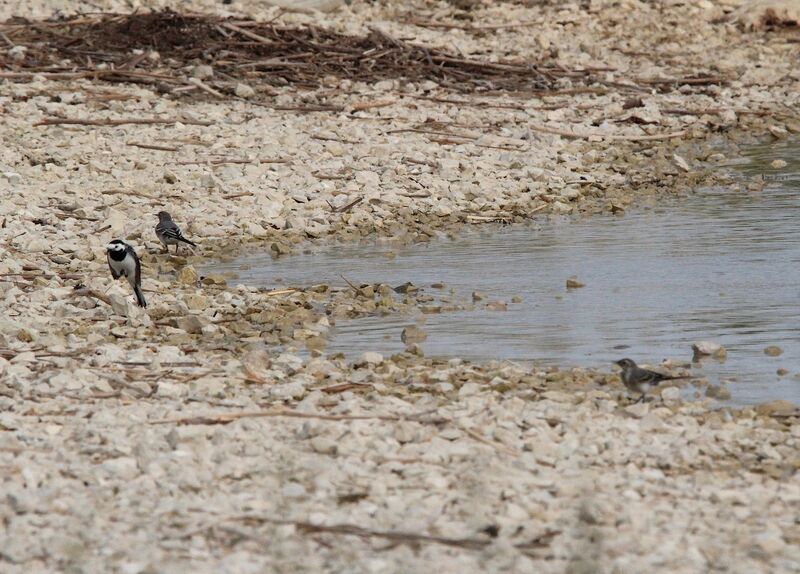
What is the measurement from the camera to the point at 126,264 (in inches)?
410

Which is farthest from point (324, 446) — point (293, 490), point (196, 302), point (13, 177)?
point (13, 177)

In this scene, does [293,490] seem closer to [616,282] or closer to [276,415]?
[276,415]

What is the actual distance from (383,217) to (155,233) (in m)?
2.37

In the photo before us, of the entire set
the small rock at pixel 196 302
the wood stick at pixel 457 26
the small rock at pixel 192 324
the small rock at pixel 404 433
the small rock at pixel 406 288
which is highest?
the small rock at pixel 404 433

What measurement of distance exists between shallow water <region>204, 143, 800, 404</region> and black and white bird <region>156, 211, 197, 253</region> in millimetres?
417

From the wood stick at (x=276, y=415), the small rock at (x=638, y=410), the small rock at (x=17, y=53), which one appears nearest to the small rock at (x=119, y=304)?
the wood stick at (x=276, y=415)

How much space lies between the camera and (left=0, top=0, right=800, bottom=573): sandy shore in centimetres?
572

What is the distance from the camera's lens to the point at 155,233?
1284cm

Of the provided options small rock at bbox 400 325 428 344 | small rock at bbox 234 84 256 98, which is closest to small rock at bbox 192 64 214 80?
small rock at bbox 234 84 256 98

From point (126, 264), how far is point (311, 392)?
3009 mm

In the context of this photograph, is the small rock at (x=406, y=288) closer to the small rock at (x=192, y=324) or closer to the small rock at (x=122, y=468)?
the small rock at (x=192, y=324)

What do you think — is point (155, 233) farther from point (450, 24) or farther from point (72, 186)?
point (450, 24)

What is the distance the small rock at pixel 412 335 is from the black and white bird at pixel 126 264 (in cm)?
202

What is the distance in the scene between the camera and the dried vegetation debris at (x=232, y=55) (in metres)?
18.7
